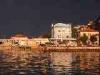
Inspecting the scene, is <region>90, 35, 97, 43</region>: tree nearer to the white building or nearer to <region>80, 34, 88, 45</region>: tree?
<region>80, 34, 88, 45</region>: tree

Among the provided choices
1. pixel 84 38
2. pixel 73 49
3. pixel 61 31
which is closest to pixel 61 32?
pixel 61 31

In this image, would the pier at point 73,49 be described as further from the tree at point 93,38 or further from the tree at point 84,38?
the tree at point 93,38

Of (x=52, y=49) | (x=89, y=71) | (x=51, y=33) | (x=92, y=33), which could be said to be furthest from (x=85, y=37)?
(x=89, y=71)

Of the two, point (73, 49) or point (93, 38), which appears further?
point (93, 38)

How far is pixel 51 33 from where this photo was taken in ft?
642

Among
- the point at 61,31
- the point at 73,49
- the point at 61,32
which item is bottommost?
the point at 73,49

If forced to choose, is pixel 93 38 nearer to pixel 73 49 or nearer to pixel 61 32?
pixel 61 32

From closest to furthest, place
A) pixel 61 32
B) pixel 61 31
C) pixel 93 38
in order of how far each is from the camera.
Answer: pixel 93 38 → pixel 61 32 → pixel 61 31

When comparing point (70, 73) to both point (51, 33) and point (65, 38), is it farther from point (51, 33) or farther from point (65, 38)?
point (51, 33)

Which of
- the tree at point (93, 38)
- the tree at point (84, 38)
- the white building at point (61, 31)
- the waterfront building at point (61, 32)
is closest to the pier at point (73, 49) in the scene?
the tree at point (84, 38)

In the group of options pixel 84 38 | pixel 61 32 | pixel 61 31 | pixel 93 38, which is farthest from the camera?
pixel 61 31

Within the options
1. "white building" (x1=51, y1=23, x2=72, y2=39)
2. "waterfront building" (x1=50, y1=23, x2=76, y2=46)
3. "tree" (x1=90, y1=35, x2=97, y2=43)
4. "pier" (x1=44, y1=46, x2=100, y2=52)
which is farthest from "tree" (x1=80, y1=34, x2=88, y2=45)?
"white building" (x1=51, y1=23, x2=72, y2=39)

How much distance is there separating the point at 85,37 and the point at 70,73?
112640 mm

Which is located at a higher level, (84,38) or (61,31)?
(61,31)
